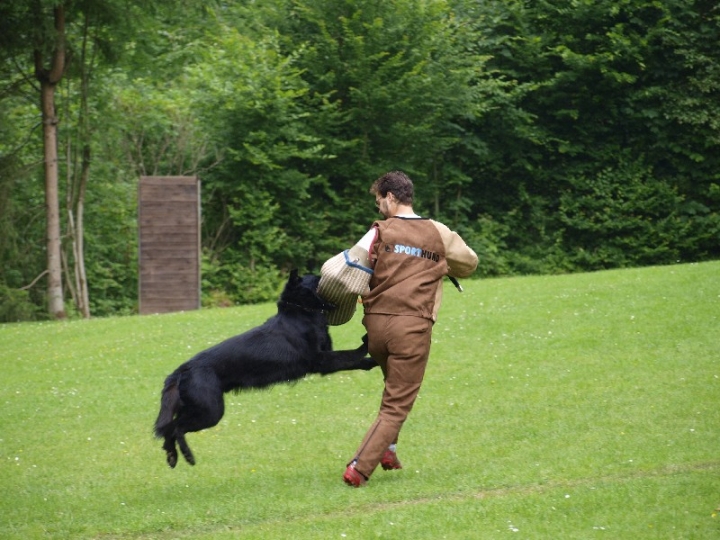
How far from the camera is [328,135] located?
71.6 feet

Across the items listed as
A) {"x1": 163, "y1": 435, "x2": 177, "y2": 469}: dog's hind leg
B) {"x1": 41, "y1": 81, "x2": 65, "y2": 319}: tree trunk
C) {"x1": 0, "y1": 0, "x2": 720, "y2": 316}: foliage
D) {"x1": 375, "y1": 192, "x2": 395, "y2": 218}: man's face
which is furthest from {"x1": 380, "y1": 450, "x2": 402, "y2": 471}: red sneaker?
{"x1": 0, "y1": 0, "x2": 720, "y2": 316}: foliage

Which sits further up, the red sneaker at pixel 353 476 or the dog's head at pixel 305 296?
the dog's head at pixel 305 296

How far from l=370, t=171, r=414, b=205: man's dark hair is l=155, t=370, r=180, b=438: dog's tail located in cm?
190

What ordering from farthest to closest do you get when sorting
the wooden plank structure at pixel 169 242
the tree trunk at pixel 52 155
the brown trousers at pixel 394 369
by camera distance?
the wooden plank structure at pixel 169 242 → the tree trunk at pixel 52 155 → the brown trousers at pixel 394 369

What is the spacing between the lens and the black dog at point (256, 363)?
6.25 metres

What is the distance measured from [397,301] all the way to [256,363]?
1.08 m

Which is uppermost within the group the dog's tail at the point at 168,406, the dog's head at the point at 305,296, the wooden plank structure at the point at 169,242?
the dog's head at the point at 305,296

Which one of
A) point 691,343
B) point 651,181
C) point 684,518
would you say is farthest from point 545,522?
point 651,181

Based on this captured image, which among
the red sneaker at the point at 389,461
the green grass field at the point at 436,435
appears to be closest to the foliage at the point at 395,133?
the green grass field at the point at 436,435

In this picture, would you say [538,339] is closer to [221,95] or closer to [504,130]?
[221,95]

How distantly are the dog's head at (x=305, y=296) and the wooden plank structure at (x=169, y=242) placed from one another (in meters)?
12.2

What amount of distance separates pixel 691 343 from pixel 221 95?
1267 centimetres

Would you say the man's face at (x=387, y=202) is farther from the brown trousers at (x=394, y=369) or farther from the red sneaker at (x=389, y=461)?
the red sneaker at (x=389, y=461)

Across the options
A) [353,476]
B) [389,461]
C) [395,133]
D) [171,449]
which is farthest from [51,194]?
[353,476]
